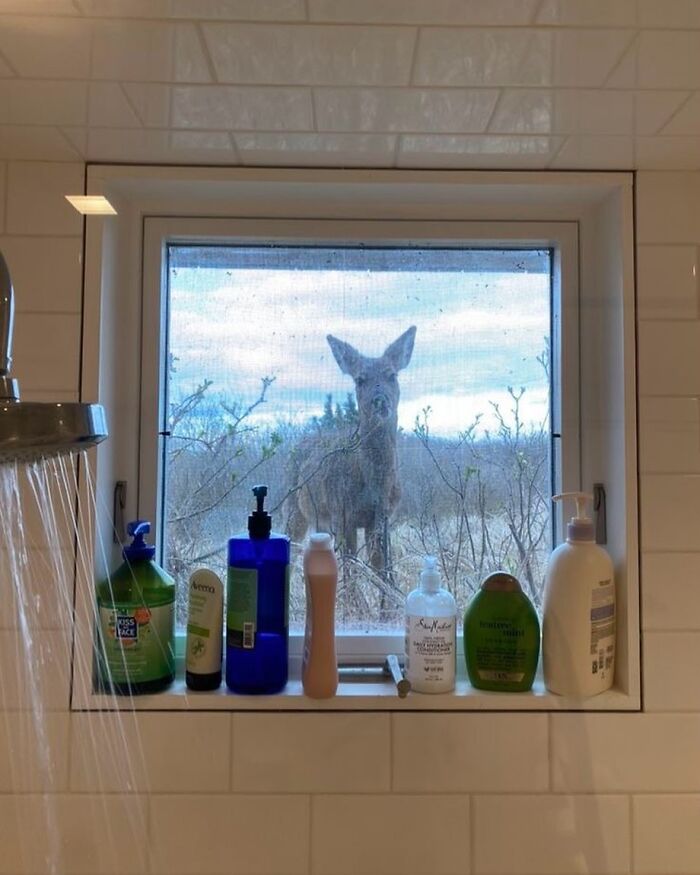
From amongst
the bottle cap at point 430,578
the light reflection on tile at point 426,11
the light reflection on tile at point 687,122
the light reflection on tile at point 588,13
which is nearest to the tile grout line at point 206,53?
the light reflection on tile at point 426,11

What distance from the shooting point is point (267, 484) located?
1048 mm

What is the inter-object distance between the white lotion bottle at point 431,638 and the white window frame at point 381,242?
0.03 meters

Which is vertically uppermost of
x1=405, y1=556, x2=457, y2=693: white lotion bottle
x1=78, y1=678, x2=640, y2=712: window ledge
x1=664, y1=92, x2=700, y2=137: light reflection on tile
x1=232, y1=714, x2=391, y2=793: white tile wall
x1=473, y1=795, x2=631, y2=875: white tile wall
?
x1=664, y1=92, x2=700, y2=137: light reflection on tile

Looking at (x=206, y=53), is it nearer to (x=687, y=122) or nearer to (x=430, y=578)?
(x=687, y=122)

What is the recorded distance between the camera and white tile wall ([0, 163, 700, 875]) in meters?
0.89

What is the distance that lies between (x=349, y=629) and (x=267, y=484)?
259 mm

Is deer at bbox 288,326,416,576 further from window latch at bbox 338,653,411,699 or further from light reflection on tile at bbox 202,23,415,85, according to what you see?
light reflection on tile at bbox 202,23,415,85

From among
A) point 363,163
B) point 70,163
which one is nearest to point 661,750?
point 363,163

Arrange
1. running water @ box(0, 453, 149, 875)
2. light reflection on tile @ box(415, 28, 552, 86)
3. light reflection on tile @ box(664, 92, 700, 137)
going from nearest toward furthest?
light reflection on tile @ box(415, 28, 552, 86)
light reflection on tile @ box(664, 92, 700, 137)
running water @ box(0, 453, 149, 875)

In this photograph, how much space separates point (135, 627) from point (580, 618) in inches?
23.6

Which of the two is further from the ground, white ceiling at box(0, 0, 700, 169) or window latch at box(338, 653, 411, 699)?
white ceiling at box(0, 0, 700, 169)

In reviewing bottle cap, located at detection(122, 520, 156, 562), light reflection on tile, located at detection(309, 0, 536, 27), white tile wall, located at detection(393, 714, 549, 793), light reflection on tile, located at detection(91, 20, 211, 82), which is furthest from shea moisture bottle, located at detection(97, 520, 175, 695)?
light reflection on tile, located at detection(309, 0, 536, 27)

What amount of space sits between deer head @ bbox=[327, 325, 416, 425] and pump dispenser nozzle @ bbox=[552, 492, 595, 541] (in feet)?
0.95

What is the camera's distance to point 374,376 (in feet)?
3.48
